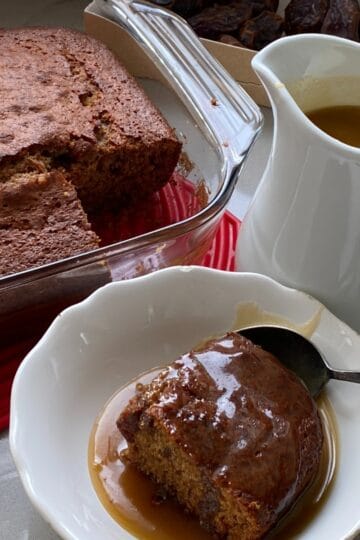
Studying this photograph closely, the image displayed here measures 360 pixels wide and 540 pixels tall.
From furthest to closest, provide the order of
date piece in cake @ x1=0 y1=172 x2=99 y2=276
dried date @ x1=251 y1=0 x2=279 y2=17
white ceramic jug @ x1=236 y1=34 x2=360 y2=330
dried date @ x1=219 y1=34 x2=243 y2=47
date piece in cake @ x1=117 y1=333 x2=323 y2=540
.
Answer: dried date @ x1=251 y1=0 x2=279 y2=17, dried date @ x1=219 y1=34 x2=243 y2=47, date piece in cake @ x1=0 y1=172 x2=99 y2=276, white ceramic jug @ x1=236 y1=34 x2=360 y2=330, date piece in cake @ x1=117 y1=333 x2=323 y2=540

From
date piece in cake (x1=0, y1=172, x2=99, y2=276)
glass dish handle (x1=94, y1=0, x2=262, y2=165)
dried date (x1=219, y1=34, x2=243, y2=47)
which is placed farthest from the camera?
dried date (x1=219, y1=34, x2=243, y2=47)

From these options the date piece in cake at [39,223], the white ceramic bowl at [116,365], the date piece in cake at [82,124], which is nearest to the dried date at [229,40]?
the date piece in cake at [82,124]

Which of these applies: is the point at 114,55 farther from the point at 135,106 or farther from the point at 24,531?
the point at 24,531

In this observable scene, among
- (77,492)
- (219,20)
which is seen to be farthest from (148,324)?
(219,20)

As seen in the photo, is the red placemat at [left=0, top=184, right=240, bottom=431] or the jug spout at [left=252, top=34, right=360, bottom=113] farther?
the red placemat at [left=0, top=184, right=240, bottom=431]

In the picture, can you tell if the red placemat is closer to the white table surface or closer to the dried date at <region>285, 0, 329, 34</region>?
the white table surface

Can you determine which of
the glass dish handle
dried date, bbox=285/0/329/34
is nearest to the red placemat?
the glass dish handle

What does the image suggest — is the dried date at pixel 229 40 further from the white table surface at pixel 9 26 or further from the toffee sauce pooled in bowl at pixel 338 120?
the toffee sauce pooled in bowl at pixel 338 120

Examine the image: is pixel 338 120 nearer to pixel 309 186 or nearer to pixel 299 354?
pixel 309 186
